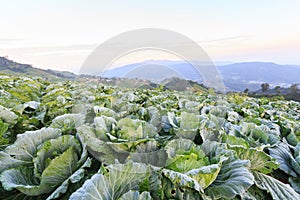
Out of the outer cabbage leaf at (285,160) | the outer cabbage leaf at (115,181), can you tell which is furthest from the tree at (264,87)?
the outer cabbage leaf at (115,181)

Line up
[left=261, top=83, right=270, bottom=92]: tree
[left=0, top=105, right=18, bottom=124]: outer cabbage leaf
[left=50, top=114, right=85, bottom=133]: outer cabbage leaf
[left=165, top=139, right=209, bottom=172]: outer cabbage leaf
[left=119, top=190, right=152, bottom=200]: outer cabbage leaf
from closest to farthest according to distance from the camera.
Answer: [left=119, top=190, right=152, bottom=200]: outer cabbage leaf
[left=165, top=139, right=209, bottom=172]: outer cabbage leaf
[left=50, top=114, right=85, bottom=133]: outer cabbage leaf
[left=0, top=105, right=18, bottom=124]: outer cabbage leaf
[left=261, top=83, right=270, bottom=92]: tree

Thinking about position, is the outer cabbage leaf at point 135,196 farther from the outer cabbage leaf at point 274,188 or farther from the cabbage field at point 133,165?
the outer cabbage leaf at point 274,188

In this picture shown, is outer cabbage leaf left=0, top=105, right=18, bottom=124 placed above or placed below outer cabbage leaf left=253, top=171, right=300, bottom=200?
above

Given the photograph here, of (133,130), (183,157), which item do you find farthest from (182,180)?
(133,130)

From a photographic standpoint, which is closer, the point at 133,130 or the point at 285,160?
the point at 133,130

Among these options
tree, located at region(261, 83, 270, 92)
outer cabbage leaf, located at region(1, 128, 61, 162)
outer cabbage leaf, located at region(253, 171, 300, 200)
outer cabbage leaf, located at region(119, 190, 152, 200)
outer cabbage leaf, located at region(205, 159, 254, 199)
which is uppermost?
outer cabbage leaf, located at region(1, 128, 61, 162)

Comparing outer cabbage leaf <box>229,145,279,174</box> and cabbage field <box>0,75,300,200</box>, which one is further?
outer cabbage leaf <box>229,145,279,174</box>

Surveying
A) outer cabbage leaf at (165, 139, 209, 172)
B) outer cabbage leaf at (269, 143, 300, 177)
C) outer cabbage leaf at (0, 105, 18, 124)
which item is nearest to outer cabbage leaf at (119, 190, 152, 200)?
outer cabbage leaf at (165, 139, 209, 172)

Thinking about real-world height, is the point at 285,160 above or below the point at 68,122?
below

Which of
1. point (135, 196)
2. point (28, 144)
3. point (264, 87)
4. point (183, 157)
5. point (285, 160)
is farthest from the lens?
point (264, 87)

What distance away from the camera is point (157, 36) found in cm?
368

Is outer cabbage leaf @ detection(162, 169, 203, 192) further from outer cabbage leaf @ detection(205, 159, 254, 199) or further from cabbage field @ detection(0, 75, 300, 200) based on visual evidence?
outer cabbage leaf @ detection(205, 159, 254, 199)

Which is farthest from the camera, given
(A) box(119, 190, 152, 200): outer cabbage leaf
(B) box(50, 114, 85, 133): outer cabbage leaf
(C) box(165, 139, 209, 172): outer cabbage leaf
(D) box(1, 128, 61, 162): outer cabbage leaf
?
(B) box(50, 114, 85, 133): outer cabbage leaf

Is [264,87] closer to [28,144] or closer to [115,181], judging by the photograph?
[28,144]
